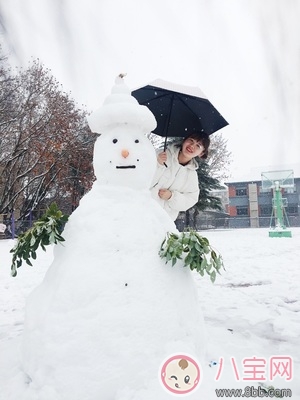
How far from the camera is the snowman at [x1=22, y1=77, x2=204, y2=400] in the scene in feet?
6.45

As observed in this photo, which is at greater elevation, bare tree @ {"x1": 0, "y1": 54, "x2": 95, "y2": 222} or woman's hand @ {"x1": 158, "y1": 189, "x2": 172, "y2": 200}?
bare tree @ {"x1": 0, "y1": 54, "x2": 95, "y2": 222}

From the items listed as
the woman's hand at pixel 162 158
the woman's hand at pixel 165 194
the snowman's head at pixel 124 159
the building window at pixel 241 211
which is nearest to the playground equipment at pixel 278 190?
the woman's hand at pixel 165 194

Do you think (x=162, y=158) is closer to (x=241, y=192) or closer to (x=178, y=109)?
(x=178, y=109)

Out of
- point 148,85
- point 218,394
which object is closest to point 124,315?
point 218,394

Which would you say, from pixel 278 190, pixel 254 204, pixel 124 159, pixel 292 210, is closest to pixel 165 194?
pixel 124 159

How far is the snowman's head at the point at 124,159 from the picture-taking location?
257cm

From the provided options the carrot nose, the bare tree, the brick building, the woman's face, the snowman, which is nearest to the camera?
the snowman

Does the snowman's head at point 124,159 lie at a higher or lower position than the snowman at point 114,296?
higher

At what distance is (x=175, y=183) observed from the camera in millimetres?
3551

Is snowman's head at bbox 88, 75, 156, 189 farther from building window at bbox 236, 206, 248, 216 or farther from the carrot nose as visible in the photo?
building window at bbox 236, 206, 248, 216

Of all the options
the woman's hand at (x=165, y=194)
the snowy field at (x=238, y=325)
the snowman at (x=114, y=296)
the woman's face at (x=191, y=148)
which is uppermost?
the woman's face at (x=191, y=148)

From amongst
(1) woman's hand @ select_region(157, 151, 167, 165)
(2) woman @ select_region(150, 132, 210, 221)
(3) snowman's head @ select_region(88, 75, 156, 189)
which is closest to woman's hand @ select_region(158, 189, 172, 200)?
(2) woman @ select_region(150, 132, 210, 221)

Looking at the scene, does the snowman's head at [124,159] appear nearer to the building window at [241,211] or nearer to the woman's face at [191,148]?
the woman's face at [191,148]

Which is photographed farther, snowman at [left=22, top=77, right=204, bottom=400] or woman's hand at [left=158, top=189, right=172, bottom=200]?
woman's hand at [left=158, top=189, right=172, bottom=200]
